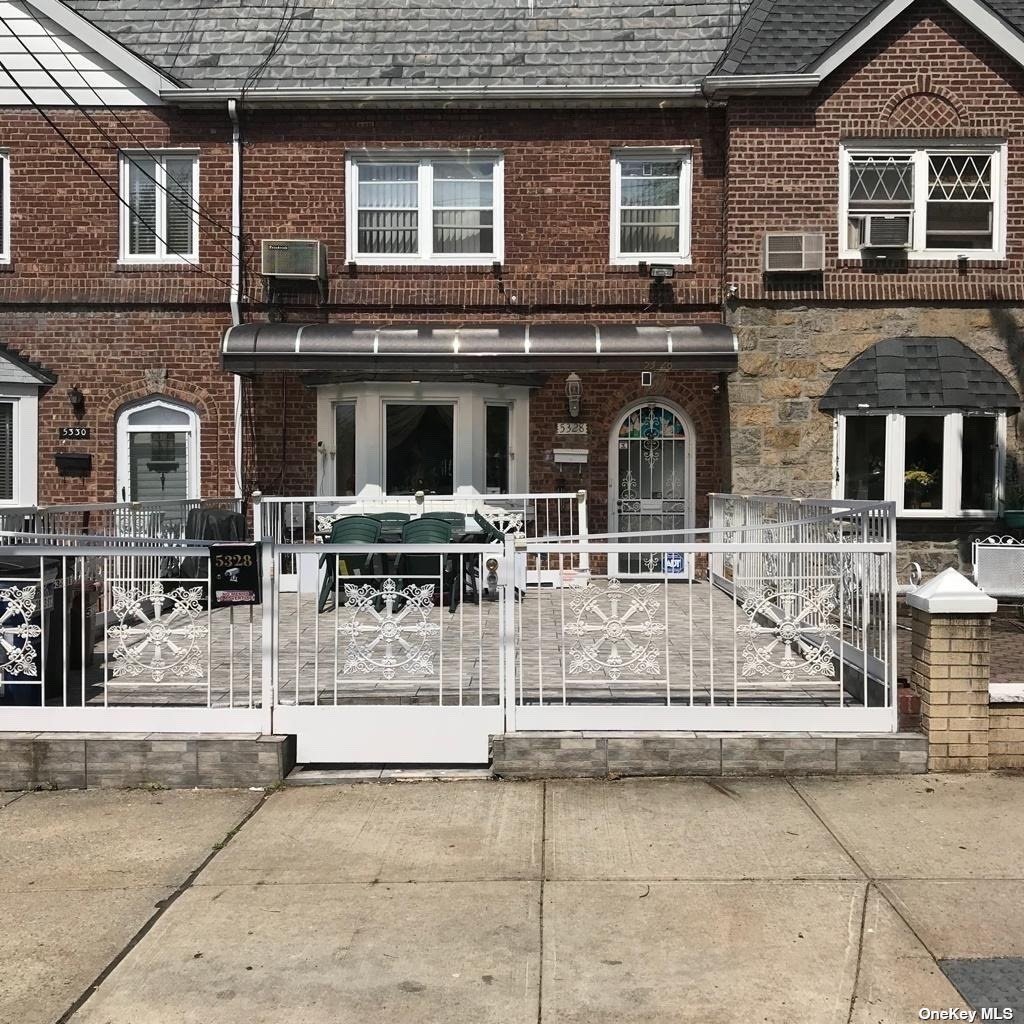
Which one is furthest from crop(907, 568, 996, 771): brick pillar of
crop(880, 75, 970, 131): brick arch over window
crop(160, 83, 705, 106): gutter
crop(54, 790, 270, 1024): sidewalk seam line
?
crop(160, 83, 705, 106): gutter

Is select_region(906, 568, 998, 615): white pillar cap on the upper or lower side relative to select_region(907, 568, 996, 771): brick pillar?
upper

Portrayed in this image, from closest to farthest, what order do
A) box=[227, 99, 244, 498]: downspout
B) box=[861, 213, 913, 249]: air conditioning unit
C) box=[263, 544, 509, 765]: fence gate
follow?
box=[263, 544, 509, 765]: fence gate, box=[861, 213, 913, 249]: air conditioning unit, box=[227, 99, 244, 498]: downspout

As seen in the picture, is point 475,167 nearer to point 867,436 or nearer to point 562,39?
point 562,39

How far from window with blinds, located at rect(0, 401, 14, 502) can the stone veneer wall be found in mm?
8848

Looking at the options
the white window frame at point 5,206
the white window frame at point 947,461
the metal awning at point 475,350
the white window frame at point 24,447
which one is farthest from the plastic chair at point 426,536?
the white window frame at point 5,206

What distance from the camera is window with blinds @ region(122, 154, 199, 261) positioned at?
13039 mm

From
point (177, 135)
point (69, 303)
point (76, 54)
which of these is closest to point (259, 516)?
point (69, 303)

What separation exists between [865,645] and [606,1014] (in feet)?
10.9

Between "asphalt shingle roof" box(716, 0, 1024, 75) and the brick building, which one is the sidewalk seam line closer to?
the brick building

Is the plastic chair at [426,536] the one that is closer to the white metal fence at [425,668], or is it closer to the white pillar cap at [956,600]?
the white metal fence at [425,668]

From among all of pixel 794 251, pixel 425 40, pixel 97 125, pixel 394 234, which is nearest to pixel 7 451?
pixel 97 125

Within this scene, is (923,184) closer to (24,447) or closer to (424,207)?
(424,207)

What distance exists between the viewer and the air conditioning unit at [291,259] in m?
12.7

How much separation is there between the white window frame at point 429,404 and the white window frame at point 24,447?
3502mm
